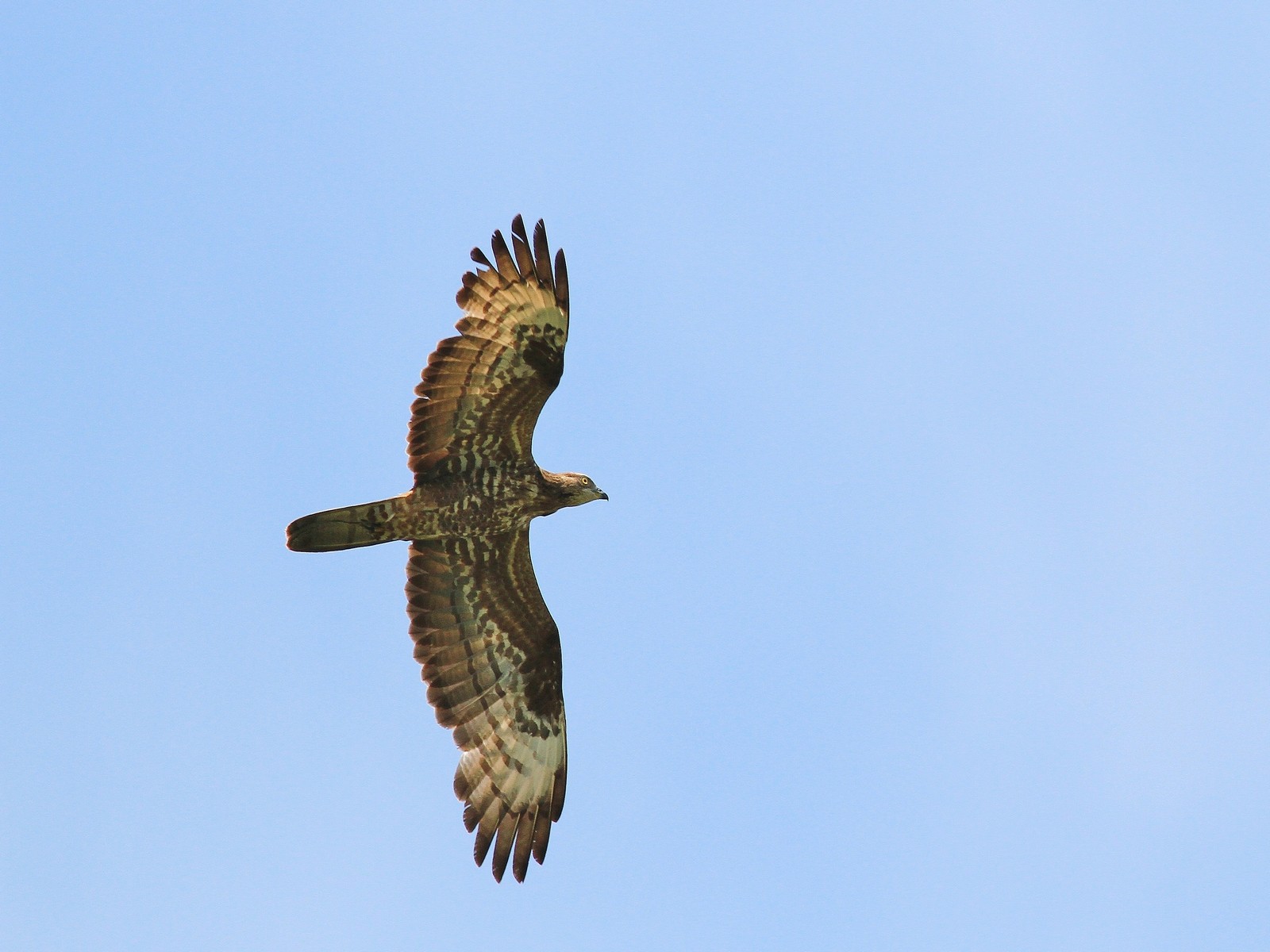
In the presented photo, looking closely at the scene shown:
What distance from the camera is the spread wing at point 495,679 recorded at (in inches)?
609

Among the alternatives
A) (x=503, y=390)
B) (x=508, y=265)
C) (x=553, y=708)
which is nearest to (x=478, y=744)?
(x=553, y=708)

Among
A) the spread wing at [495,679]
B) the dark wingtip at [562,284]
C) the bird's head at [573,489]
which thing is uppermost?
the dark wingtip at [562,284]

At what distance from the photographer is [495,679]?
52.4 ft

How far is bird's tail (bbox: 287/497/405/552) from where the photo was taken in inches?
564

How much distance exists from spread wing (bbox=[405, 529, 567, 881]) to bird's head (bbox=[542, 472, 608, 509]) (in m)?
0.63

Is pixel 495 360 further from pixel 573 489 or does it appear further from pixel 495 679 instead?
pixel 495 679

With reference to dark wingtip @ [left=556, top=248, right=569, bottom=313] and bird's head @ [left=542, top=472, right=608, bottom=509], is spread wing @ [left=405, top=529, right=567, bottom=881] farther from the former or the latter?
dark wingtip @ [left=556, top=248, right=569, bottom=313]

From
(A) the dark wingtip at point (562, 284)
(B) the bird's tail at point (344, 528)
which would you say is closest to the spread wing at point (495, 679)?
(B) the bird's tail at point (344, 528)

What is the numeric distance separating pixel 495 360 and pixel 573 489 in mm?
1635

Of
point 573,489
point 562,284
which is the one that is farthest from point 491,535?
point 562,284

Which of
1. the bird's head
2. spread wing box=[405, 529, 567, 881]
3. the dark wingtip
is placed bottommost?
spread wing box=[405, 529, 567, 881]

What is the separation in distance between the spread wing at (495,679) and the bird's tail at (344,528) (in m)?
0.77

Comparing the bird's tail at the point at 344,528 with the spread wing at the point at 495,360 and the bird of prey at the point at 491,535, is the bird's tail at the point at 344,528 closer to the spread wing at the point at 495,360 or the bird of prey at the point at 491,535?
the bird of prey at the point at 491,535

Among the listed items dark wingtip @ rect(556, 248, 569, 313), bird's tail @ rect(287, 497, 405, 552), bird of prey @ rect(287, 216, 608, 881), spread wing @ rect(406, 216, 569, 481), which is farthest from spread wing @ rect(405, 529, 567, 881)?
dark wingtip @ rect(556, 248, 569, 313)
